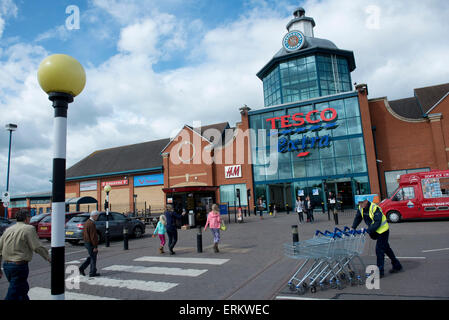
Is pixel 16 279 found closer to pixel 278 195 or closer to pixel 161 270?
pixel 161 270

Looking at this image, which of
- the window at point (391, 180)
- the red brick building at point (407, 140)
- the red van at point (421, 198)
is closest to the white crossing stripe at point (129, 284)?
the red van at point (421, 198)

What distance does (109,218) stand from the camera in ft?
49.0

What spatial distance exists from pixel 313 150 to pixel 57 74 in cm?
2822

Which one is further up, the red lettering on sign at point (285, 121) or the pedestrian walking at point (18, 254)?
the red lettering on sign at point (285, 121)

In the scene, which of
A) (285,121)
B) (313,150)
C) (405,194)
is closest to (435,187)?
(405,194)

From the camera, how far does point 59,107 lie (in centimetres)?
294

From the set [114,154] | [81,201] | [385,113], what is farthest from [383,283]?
[114,154]

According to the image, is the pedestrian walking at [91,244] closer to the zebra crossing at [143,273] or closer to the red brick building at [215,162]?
the zebra crossing at [143,273]

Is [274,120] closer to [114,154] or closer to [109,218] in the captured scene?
[109,218]

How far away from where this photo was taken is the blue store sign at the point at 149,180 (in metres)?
37.5

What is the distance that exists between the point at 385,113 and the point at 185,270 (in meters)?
27.5

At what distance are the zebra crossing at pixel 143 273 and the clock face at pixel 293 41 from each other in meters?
32.2

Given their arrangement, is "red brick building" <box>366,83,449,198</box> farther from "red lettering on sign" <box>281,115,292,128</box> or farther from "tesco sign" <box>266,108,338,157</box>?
"red lettering on sign" <box>281,115,292,128</box>

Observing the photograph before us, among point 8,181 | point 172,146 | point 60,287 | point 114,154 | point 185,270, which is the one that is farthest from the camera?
point 114,154
